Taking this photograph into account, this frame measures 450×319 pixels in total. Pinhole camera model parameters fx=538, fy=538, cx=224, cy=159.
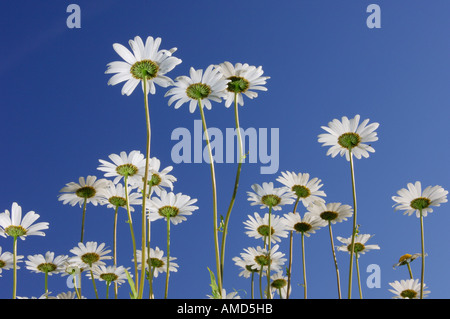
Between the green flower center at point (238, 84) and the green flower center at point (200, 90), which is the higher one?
the green flower center at point (238, 84)

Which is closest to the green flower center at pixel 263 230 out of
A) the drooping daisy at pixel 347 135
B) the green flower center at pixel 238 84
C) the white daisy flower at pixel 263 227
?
the white daisy flower at pixel 263 227

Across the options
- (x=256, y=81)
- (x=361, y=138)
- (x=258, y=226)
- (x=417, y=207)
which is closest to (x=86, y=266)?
(x=258, y=226)

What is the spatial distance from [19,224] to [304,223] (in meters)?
1.37

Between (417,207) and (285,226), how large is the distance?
739 mm

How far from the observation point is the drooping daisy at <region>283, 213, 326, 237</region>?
2.68 meters

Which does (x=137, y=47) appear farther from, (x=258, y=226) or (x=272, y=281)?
(x=272, y=281)

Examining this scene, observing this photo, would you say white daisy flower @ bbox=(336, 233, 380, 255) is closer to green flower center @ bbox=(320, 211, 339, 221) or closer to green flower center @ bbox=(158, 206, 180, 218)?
green flower center @ bbox=(320, 211, 339, 221)

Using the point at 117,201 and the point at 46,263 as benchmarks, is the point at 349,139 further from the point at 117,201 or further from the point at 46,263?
the point at 46,263

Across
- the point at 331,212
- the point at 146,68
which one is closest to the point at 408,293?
the point at 331,212

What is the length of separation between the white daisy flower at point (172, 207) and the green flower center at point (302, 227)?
539 mm

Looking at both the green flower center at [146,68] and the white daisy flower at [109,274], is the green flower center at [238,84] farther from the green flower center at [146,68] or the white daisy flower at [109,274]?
the white daisy flower at [109,274]

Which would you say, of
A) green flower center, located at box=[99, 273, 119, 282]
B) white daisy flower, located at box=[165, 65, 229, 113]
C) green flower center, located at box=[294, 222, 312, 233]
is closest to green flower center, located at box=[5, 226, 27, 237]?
green flower center, located at box=[99, 273, 119, 282]

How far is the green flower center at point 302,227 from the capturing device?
271cm

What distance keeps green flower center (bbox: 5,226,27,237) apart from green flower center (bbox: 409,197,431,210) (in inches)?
78.3
